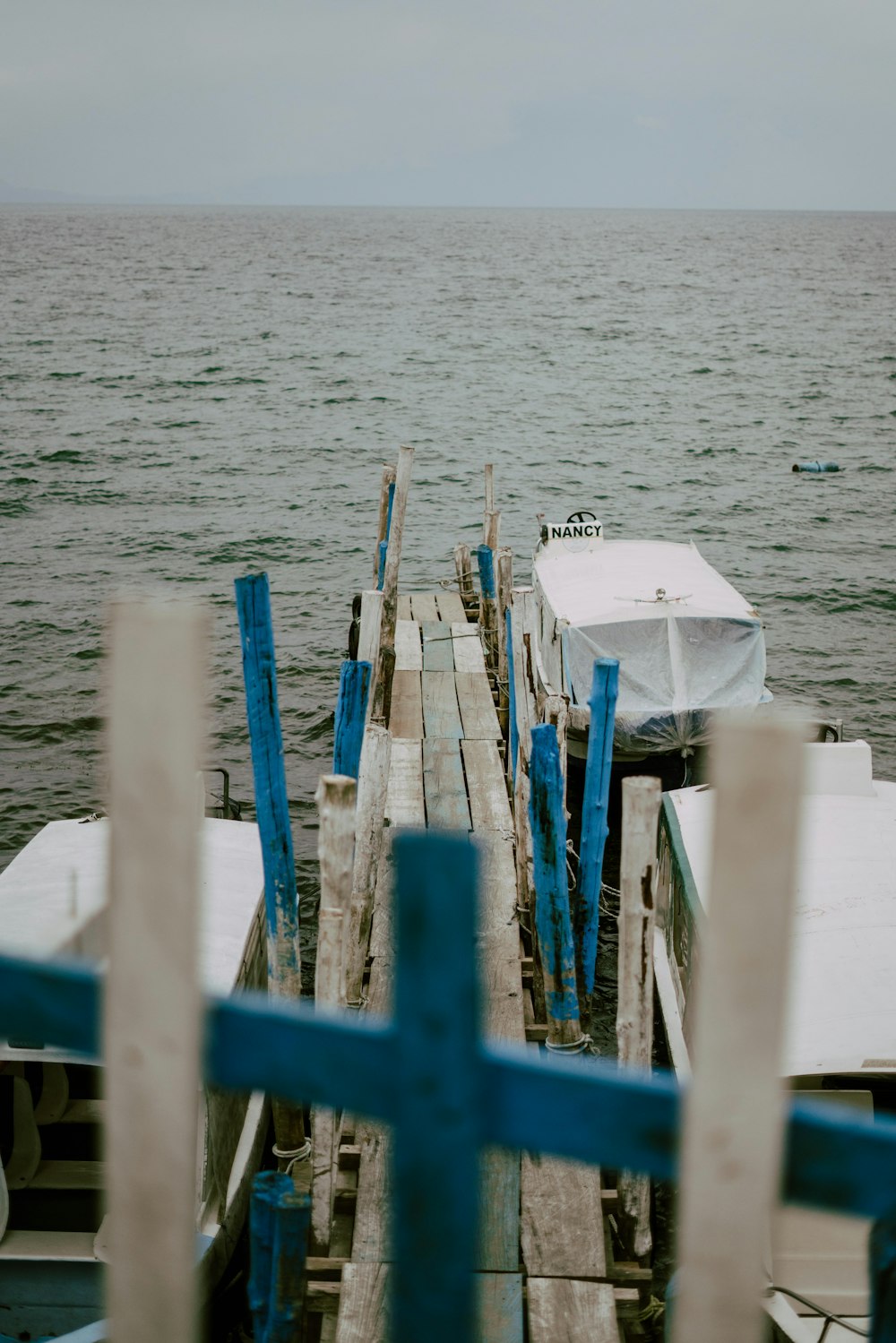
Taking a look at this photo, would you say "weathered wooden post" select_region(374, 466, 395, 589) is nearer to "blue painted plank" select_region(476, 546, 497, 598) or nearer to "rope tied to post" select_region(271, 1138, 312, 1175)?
"blue painted plank" select_region(476, 546, 497, 598)

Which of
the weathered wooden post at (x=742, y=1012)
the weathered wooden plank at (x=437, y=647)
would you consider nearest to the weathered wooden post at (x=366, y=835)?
the weathered wooden post at (x=742, y=1012)

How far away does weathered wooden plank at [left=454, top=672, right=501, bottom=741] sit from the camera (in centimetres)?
1251

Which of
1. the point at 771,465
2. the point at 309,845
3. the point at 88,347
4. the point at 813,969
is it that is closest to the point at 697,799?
the point at 813,969

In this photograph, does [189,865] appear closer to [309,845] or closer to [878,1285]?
[878,1285]

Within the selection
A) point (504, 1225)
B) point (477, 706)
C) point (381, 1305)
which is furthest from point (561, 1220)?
point (477, 706)

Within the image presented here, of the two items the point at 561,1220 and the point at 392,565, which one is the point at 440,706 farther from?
the point at 561,1220

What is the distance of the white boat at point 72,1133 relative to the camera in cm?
653

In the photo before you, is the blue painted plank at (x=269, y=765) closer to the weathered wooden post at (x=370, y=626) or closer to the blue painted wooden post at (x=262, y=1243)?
the blue painted wooden post at (x=262, y=1243)

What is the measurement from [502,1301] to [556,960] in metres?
2.05

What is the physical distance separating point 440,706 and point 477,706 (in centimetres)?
39

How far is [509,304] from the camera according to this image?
73.8 m

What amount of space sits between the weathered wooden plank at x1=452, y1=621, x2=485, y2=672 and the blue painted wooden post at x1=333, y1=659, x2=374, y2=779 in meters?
7.31

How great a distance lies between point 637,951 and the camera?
6254 mm

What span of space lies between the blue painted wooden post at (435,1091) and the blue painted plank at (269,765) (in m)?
4.57
